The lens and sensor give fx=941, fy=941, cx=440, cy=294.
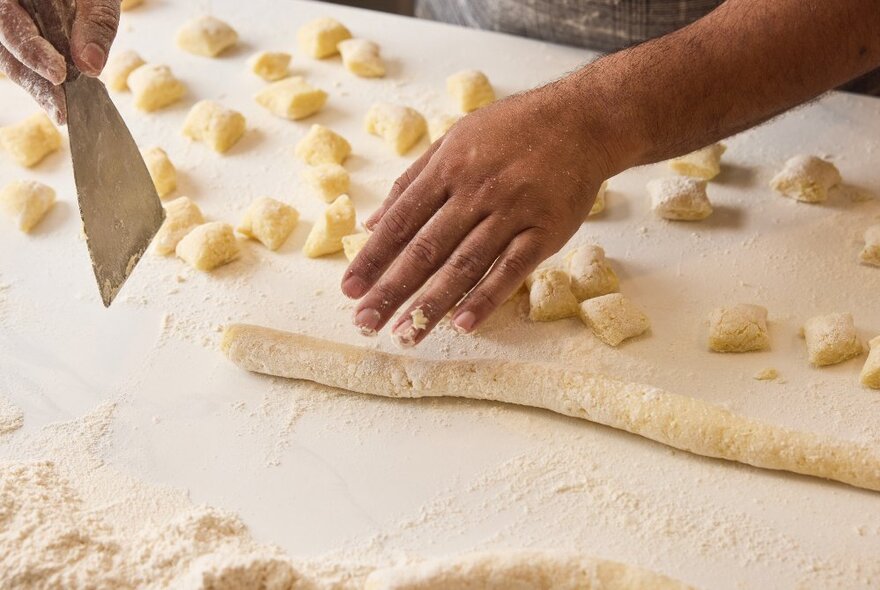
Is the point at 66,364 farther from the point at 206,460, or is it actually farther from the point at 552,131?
the point at 552,131

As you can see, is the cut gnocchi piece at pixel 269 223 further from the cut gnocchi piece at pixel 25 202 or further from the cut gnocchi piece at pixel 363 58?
the cut gnocchi piece at pixel 363 58

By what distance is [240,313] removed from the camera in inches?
74.5

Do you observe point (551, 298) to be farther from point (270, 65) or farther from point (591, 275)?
point (270, 65)

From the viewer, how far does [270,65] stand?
8.07 ft

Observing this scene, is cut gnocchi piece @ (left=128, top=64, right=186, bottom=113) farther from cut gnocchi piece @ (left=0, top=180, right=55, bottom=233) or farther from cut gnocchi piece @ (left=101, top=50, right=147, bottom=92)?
cut gnocchi piece @ (left=0, top=180, right=55, bottom=233)

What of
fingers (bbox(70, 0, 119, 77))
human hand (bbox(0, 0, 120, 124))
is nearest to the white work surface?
human hand (bbox(0, 0, 120, 124))

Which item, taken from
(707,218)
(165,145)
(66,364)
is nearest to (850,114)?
(707,218)

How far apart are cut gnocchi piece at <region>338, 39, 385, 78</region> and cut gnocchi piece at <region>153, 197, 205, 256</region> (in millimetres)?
635

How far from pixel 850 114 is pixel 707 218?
1.75ft

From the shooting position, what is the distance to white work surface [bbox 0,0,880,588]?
4.91 feet

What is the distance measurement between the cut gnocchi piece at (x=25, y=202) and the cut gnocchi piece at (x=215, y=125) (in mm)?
383

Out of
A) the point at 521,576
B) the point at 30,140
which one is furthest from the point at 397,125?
the point at 521,576

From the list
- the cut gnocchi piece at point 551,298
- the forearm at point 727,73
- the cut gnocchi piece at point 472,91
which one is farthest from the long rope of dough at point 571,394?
the cut gnocchi piece at point 472,91

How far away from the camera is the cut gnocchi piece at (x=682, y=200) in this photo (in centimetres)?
199
